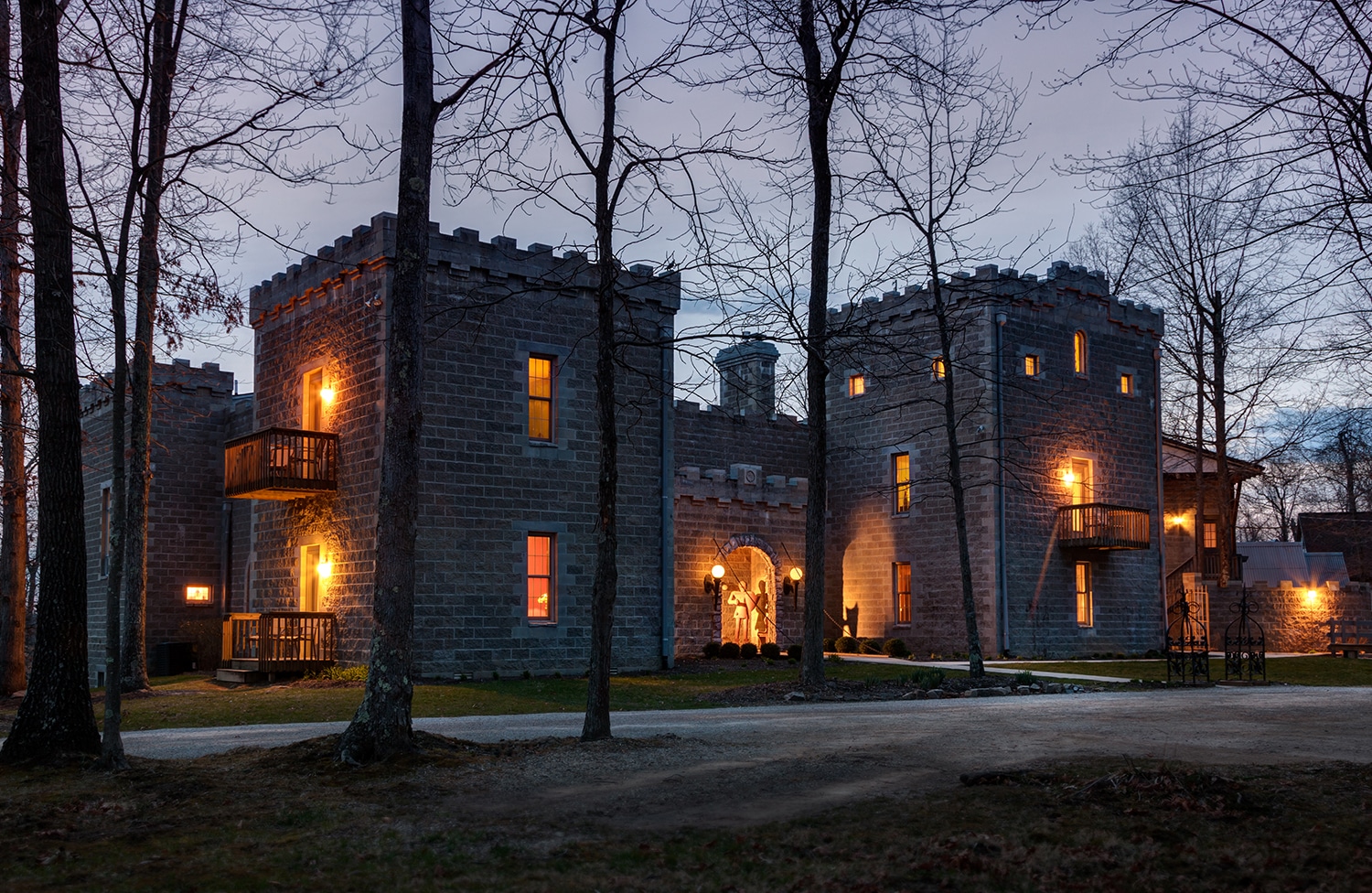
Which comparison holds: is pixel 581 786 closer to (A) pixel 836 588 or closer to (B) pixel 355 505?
(B) pixel 355 505

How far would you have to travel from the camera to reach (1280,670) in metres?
26.5

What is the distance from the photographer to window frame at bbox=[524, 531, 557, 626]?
22.8 m

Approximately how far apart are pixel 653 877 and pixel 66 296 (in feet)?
25.2

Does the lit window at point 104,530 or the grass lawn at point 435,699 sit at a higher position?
the lit window at point 104,530

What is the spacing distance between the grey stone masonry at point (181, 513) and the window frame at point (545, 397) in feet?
31.3

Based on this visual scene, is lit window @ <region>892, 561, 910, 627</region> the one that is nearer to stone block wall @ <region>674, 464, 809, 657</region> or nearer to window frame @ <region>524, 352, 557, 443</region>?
stone block wall @ <region>674, 464, 809, 657</region>

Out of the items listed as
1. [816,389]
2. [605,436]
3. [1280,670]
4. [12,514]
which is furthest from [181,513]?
[1280,670]

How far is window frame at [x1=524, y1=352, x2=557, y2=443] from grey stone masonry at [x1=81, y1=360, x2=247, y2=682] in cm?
953

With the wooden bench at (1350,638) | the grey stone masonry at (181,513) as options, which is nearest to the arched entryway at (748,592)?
the grey stone masonry at (181,513)

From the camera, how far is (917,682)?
19094mm

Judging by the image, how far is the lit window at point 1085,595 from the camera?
31.7 metres

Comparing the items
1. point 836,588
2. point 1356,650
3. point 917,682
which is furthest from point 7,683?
point 1356,650

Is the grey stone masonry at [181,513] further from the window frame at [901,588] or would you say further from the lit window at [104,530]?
the window frame at [901,588]

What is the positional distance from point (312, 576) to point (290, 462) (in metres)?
2.58
